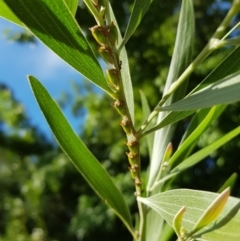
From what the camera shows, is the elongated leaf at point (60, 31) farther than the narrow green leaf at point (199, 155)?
No

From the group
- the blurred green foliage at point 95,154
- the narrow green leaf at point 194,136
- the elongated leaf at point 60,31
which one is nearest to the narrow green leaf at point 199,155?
the narrow green leaf at point 194,136

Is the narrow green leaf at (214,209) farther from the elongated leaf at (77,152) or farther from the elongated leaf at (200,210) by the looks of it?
the elongated leaf at (77,152)

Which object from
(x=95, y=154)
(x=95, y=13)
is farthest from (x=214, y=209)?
(x=95, y=154)

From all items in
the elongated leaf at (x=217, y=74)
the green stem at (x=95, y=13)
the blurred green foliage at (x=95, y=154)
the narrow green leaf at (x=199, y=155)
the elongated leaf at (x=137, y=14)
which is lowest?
the blurred green foliage at (x=95, y=154)

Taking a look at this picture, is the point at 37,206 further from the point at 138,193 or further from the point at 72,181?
the point at 138,193

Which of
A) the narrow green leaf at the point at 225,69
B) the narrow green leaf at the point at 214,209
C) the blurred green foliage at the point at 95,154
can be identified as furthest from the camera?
the blurred green foliage at the point at 95,154

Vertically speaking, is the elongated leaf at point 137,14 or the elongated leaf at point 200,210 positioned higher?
the elongated leaf at point 137,14

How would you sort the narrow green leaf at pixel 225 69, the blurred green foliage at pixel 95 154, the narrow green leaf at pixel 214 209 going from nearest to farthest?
the narrow green leaf at pixel 214 209, the narrow green leaf at pixel 225 69, the blurred green foliage at pixel 95 154
